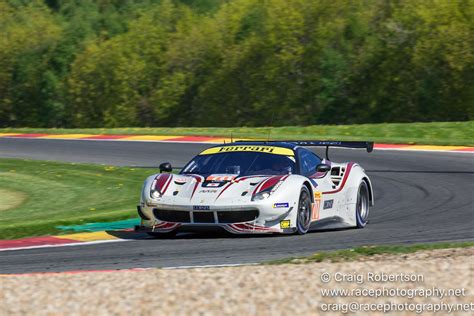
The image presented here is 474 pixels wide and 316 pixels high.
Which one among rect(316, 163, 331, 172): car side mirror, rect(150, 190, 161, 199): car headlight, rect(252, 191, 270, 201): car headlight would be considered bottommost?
rect(150, 190, 161, 199): car headlight

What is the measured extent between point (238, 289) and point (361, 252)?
2.76 m

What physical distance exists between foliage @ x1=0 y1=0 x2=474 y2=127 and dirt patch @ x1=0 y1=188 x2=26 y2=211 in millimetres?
28570

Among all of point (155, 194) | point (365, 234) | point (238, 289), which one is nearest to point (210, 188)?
point (155, 194)

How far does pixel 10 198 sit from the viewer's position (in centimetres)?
1725

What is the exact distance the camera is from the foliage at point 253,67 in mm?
45156

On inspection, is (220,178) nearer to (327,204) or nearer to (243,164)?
(243,164)

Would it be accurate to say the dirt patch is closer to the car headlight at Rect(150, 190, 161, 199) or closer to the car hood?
the car headlight at Rect(150, 190, 161, 199)

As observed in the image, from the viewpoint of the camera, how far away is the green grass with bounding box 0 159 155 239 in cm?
1391

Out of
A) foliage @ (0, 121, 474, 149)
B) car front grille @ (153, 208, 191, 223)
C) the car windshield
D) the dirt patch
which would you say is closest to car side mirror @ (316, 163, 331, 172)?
the car windshield

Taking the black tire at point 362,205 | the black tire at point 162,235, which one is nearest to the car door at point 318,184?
the black tire at point 362,205

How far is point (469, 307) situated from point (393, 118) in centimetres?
4003

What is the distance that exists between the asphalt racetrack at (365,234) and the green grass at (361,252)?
548 millimetres

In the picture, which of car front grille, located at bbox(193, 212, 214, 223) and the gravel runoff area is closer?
the gravel runoff area

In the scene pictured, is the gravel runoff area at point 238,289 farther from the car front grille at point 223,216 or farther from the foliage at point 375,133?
the foliage at point 375,133
